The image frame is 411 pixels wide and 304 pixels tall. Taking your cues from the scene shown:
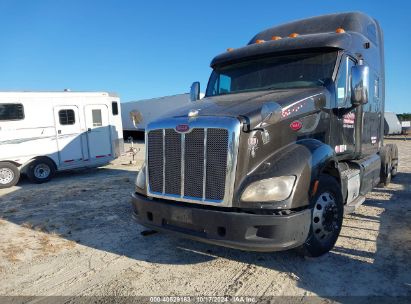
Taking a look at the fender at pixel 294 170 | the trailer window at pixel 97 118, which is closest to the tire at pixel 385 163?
the fender at pixel 294 170

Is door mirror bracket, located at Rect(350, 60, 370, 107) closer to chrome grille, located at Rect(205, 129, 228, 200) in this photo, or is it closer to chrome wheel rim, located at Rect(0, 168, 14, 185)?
chrome grille, located at Rect(205, 129, 228, 200)

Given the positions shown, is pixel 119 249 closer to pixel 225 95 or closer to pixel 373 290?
pixel 225 95

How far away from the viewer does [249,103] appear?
424 centimetres

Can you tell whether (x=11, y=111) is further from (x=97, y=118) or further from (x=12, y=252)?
(x=12, y=252)

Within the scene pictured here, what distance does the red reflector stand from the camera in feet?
13.6

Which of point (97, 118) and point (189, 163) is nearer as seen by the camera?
point (189, 163)

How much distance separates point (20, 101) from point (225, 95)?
8295 millimetres

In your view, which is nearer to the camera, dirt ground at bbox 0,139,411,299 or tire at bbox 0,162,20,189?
dirt ground at bbox 0,139,411,299

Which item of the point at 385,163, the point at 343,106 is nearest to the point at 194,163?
the point at 343,106

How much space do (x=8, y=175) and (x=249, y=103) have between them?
9409 mm

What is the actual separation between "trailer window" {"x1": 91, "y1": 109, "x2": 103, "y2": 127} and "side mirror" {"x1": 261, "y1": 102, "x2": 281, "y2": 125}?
32.2ft

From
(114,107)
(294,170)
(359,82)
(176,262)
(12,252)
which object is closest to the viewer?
(294,170)

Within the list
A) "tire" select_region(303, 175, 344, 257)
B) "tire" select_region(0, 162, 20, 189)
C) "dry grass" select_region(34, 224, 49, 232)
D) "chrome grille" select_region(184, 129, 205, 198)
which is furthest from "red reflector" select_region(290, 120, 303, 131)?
"tire" select_region(0, 162, 20, 189)

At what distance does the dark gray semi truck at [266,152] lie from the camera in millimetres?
3584
